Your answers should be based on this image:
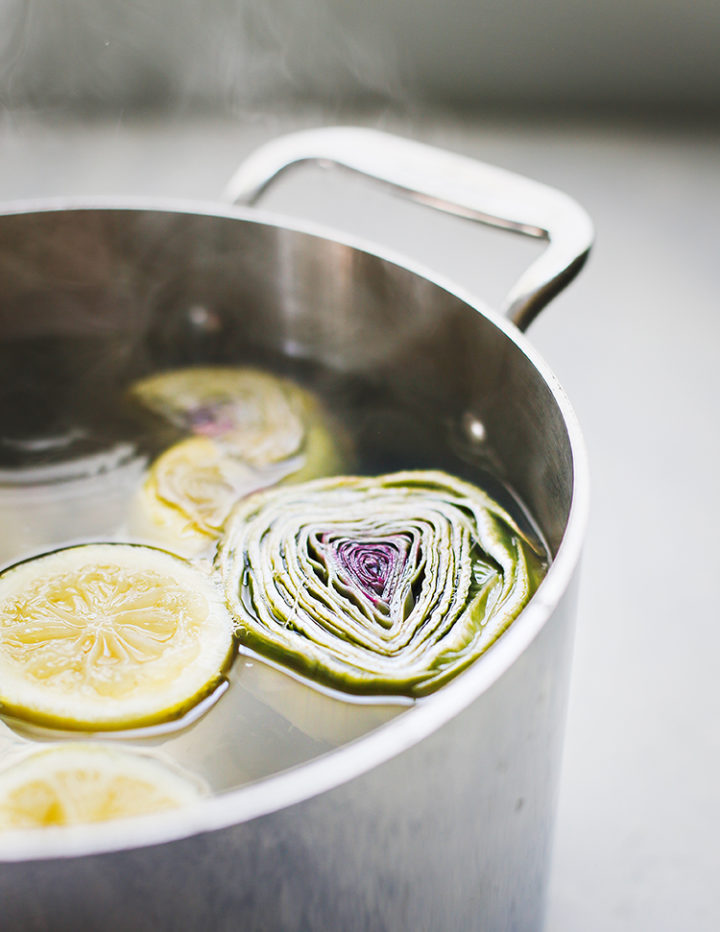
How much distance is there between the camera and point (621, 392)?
4.03ft

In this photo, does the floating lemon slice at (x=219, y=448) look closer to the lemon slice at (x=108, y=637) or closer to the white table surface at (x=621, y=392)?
the lemon slice at (x=108, y=637)

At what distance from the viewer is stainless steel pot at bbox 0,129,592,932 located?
1.20 ft

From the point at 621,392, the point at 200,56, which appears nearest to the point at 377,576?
the point at 621,392

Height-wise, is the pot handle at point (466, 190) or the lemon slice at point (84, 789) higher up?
the pot handle at point (466, 190)

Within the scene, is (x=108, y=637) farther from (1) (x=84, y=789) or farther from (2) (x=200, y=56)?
(2) (x=200, y=56)

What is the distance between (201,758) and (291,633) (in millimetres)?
108

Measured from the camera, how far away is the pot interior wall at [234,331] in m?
0.88

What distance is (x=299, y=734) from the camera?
670 millimetres

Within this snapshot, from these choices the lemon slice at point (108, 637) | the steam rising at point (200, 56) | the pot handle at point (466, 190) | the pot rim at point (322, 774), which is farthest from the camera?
the steam rising at point (200, 56)

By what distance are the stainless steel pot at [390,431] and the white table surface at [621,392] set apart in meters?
0.15

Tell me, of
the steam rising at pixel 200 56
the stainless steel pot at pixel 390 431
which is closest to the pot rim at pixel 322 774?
the stainless steel pot at pixel 390 431

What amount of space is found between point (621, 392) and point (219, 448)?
0.55 meters

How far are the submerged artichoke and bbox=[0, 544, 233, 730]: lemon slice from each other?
0.03 m

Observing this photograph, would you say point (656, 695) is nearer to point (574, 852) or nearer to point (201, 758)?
point (574, 852)
